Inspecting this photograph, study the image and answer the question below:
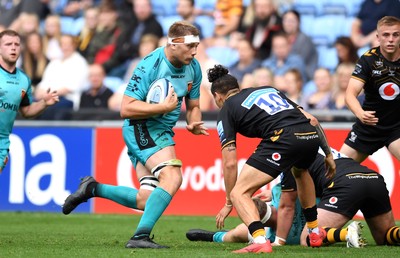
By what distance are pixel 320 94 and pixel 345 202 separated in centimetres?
654

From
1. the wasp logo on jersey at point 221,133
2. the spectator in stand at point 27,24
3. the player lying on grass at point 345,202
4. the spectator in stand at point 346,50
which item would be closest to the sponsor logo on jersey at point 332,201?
the player lying on grass at point 345,202

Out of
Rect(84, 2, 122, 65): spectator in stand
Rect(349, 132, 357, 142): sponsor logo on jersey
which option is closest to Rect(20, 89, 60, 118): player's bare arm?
Rect(349, 132, 357, 142): sponsor logo on jersey

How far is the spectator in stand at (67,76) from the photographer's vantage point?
18375 mm

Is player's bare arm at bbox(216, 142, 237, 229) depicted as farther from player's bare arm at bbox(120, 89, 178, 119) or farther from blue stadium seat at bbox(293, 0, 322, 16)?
blue stadium seat at bbox(293, 0, 322, 16)

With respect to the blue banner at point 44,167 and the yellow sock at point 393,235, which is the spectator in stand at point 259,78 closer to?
the blue banner at point 44,167

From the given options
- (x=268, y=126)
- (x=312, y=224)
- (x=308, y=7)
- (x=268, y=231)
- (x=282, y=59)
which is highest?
(x=308, y=7)

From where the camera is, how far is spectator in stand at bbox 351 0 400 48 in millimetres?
16875

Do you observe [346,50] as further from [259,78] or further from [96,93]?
[96,93]

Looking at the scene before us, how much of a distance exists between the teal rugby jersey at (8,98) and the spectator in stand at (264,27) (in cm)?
665

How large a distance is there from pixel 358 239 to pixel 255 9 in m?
8.88

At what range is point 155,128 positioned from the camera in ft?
32.9

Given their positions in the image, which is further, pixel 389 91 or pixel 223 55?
pixel 223 55

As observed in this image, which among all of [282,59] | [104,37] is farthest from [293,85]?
[104,37]

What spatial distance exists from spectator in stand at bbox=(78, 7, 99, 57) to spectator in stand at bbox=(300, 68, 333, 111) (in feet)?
16.5
